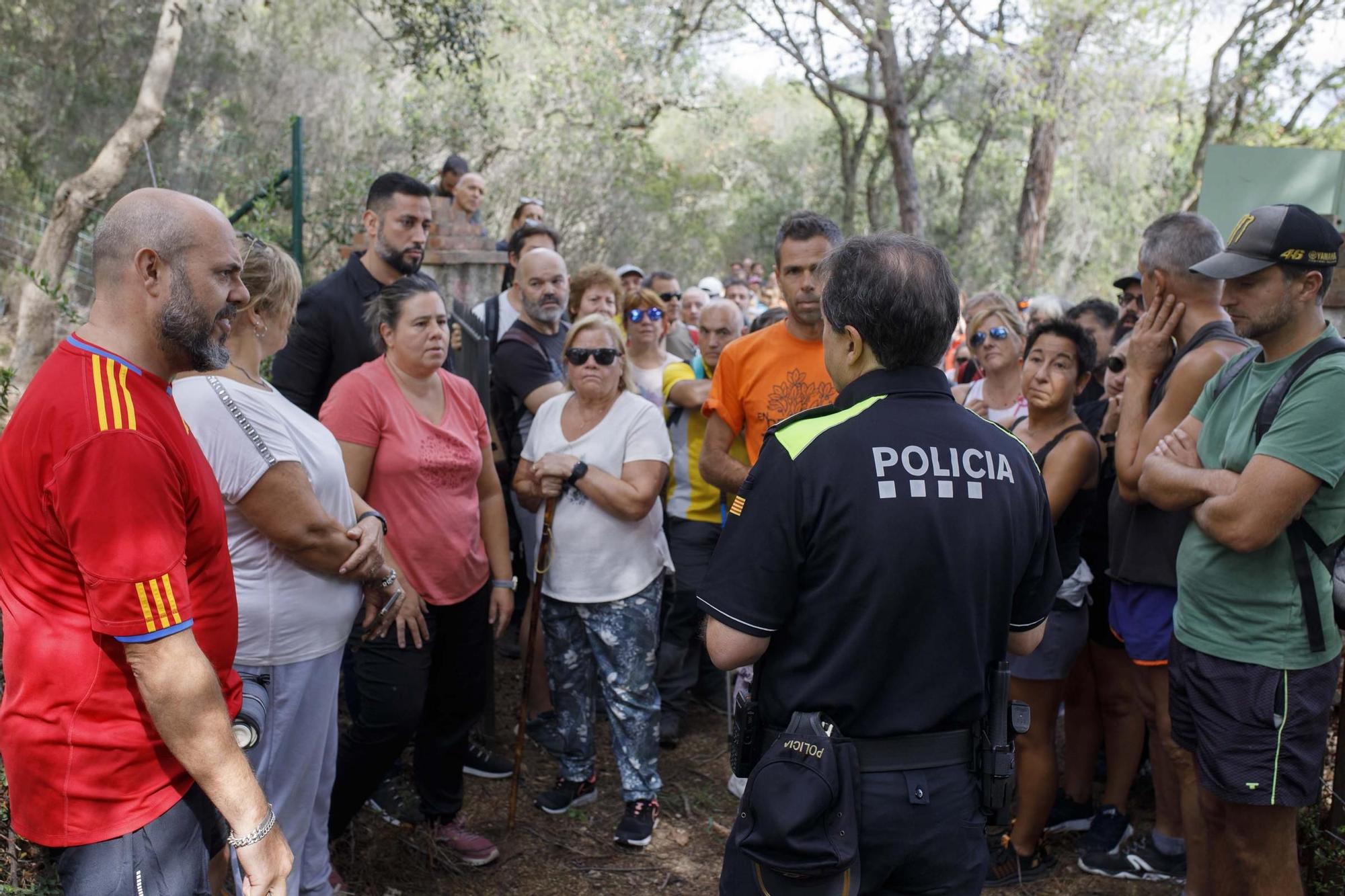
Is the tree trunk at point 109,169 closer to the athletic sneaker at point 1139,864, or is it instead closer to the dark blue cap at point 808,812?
the athletic sneaker at point 1139,864

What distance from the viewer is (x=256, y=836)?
6.56ft

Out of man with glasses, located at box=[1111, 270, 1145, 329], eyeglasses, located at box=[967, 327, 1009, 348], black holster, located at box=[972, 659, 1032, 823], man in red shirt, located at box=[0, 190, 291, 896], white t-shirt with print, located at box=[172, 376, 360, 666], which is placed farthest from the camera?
Answer: man with glasses, located at box=[1111, 270, 1145, 329]

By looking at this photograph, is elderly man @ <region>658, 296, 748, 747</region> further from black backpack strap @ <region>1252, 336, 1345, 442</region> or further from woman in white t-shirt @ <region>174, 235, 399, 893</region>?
black backpack strap @ <region>1252, 336, 1345, 442</region>

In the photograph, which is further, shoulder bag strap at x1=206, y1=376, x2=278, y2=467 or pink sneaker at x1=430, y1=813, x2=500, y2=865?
pink sneaker at x1=430, y1=813, x2=500, y2=865

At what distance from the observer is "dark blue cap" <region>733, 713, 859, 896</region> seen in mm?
2105

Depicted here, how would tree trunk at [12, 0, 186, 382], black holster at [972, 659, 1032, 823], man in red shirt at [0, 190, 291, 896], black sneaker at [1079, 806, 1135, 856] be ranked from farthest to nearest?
tree trunk at [12, 0, 186, 382] < black sneaker at [1079, 806, 1135, 856] < black holster at [972, 659, 1032, 823] < man in red shirt at [0, 190, 291, 896]

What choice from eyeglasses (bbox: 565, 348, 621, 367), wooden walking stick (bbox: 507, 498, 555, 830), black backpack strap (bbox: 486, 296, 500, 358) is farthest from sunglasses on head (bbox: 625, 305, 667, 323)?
wooden walking stick (bbox: 507, 498, 555, 830)

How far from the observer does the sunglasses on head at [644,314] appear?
5.62m

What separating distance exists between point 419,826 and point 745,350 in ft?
7.34

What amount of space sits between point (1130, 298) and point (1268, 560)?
10.00 ft

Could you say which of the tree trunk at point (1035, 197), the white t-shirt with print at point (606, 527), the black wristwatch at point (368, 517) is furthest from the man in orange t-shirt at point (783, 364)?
the tree trunk at point (1035, 197)

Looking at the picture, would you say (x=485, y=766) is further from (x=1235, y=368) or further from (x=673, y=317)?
(x=673, y=317)

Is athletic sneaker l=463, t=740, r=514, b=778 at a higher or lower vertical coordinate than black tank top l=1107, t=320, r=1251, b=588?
lower

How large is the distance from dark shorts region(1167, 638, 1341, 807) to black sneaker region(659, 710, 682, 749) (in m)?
2.75
